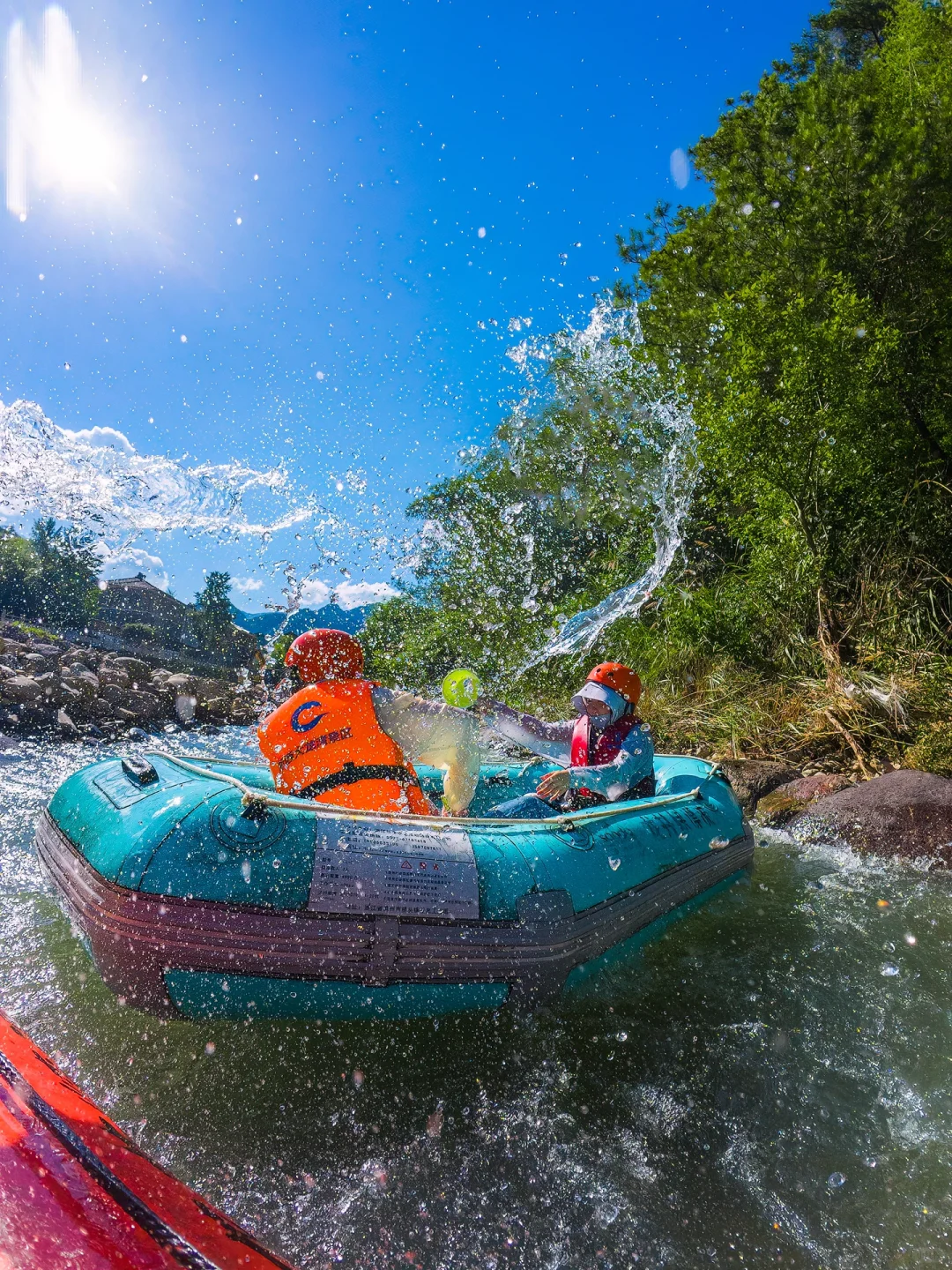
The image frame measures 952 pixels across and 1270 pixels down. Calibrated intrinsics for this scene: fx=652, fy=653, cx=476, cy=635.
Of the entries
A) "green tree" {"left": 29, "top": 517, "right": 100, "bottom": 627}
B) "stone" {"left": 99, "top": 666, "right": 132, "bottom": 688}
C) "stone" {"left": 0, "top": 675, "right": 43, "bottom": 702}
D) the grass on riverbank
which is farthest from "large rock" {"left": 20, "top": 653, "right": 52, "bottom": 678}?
"green tree" {"left": 29, "top": 517, "right": 100, "bottom": 627}

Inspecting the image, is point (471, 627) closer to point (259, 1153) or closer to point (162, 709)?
point (162, 709)

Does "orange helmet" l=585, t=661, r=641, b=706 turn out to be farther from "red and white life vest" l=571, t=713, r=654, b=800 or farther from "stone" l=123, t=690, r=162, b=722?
"stone" l=123, t=690, r=162, b=722

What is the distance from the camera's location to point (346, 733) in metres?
3.41

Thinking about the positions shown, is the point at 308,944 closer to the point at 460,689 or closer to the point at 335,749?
the point at 335,749

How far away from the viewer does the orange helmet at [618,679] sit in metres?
4.51

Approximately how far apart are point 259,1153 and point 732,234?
14434 millimetres

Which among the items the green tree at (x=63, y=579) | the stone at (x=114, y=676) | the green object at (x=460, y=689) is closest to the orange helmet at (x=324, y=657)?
the green object at (x=460, y=689)

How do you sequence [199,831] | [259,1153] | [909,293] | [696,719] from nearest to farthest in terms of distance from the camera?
[259,1153], [199,831], [696,719], [909,293]

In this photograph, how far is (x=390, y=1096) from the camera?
2551mm

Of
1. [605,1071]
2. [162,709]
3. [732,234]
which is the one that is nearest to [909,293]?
[732,234]

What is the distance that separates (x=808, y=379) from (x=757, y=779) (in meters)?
4.96

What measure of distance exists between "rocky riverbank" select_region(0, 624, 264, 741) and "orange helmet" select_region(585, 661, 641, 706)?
11342 millimetres

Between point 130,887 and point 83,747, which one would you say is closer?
point 130,887

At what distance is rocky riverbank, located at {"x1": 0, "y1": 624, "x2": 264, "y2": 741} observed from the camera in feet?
42.1
